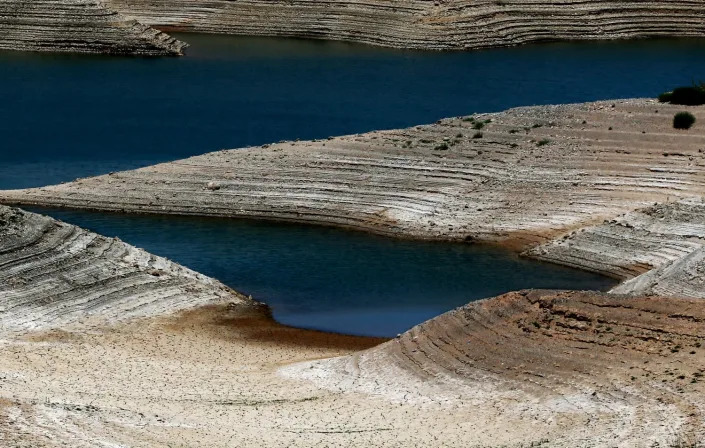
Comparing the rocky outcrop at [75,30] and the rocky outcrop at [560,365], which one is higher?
the rocky outcrop at [560,365]

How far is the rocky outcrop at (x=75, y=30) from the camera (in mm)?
92812

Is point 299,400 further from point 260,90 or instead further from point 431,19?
point 431,19

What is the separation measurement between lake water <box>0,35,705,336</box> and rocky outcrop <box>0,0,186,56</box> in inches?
47.9

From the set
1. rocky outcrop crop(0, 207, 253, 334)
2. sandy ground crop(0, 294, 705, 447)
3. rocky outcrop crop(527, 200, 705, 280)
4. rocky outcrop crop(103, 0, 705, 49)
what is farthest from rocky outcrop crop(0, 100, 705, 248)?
Result: rocky outcrop crop(103, 0, 705, 49)

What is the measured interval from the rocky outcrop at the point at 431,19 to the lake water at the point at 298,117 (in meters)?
1.17

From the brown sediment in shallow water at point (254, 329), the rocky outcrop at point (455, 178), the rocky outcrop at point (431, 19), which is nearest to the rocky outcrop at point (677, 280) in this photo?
the brown sediment in shallow water at point (254, 329)

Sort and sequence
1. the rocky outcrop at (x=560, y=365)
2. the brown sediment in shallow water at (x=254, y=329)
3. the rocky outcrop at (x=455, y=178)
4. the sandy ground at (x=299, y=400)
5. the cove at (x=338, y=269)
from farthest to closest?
1. the rocky outcrop at (x=455, y=178)
2. the cove at (x=338, y=269)
3. the brown sediment in shallow water at (x=254, y=329)
4. the rocky outcrop at (x=560, y=365)
5. the sandy ground at (x=299, y=400)

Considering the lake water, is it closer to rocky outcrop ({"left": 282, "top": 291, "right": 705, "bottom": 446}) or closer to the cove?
the cove

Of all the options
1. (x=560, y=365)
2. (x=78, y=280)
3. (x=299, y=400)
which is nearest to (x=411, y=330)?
(x=299, y=400)

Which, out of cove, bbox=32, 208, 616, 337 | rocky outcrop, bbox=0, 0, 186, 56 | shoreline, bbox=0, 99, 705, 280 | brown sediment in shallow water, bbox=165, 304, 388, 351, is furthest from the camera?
rocky outcrop, bbox=0, 0, 186, 56

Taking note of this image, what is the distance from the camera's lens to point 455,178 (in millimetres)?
59375

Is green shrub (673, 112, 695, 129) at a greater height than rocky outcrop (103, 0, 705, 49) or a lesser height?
greater

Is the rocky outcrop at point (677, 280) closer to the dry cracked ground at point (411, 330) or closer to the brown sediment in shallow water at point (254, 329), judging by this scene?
the dry cracked ground at point (411, 330)

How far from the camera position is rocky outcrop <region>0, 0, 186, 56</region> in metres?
92.8
